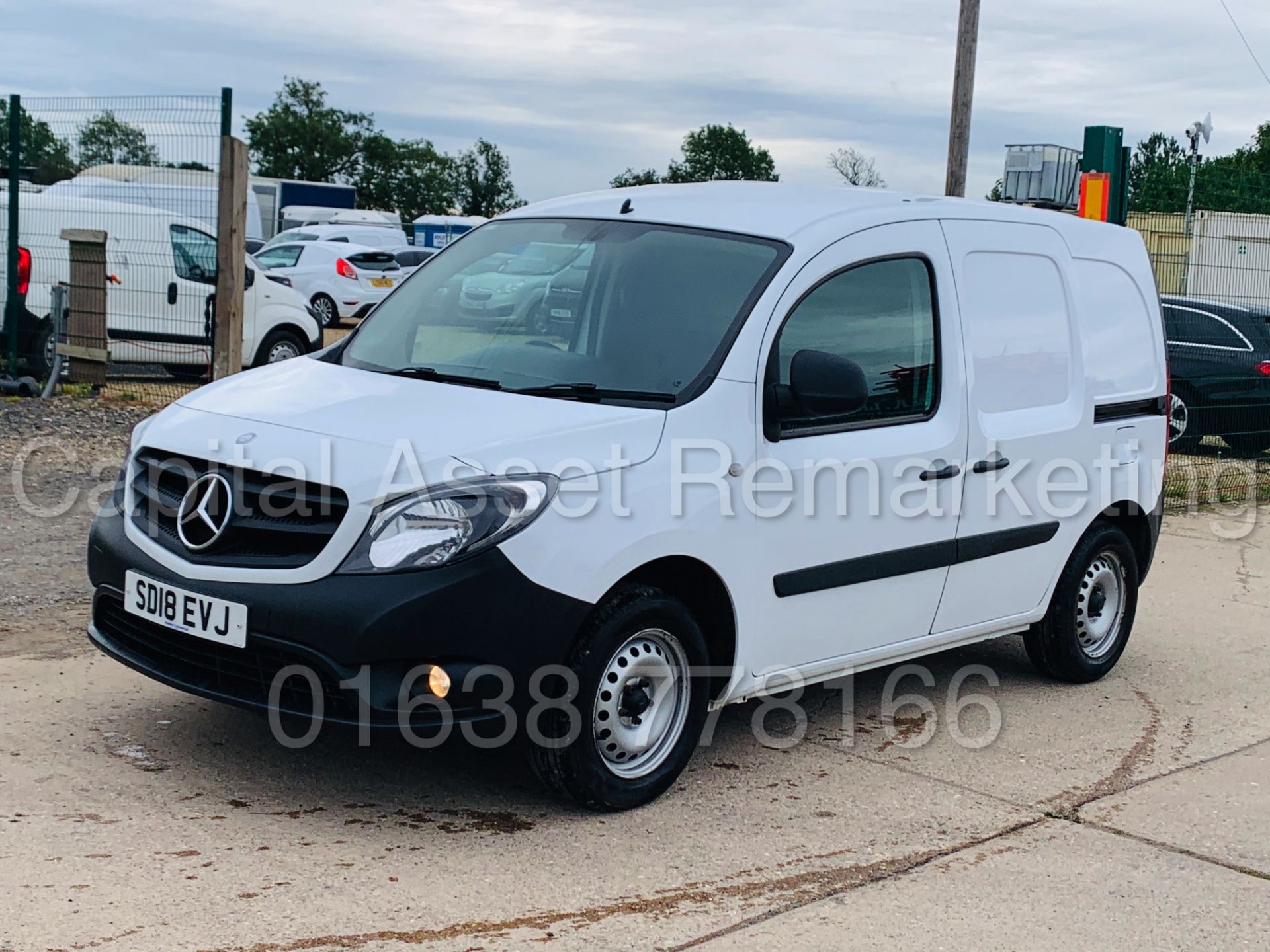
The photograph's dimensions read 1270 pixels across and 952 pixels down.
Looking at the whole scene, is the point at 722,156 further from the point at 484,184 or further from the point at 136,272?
the point at 136,272

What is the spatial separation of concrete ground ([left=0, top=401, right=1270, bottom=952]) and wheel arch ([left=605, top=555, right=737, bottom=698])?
1.42 feet

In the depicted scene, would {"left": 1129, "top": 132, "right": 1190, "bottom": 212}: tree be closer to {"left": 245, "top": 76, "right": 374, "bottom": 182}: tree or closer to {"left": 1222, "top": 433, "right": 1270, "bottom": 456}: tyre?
{"left": 1222, "top": 433, "right": 1270, "bottom": 456}: tyre

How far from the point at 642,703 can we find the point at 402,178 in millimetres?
100857

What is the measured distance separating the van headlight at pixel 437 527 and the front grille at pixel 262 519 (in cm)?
11

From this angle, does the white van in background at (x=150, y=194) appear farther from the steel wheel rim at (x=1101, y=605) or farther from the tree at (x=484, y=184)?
the tree at (x=484, y=184)

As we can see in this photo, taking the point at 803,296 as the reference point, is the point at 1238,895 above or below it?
below

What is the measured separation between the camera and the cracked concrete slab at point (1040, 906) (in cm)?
367

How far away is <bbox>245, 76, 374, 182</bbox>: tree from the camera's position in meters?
101

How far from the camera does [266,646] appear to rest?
13.2 ft

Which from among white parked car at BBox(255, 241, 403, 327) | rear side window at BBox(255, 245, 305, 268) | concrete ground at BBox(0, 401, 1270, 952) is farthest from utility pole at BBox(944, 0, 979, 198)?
rear side window at BBox(255, 245, 305, 268)

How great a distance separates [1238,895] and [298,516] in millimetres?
2760

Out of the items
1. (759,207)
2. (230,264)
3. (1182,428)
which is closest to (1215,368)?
(1182,428)

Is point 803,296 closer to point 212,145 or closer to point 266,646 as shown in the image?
point 266,646

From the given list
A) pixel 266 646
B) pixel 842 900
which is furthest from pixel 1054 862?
pixel 266 646
